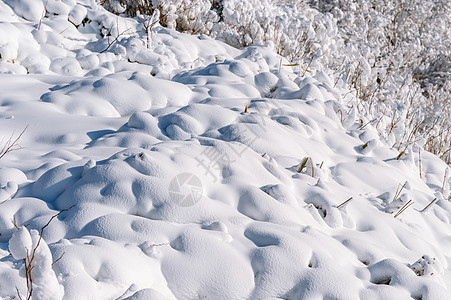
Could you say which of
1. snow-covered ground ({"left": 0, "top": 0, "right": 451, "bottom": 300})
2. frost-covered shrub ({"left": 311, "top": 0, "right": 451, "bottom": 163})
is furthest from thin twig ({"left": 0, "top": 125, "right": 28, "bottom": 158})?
frost-covered shrub ({"left": 311, "top": 0, "right": 451, "bottom": 163})

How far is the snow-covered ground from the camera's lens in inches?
68.5

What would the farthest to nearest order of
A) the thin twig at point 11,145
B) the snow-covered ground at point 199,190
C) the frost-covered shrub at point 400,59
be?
the frost-covered shrub at point 400,59, the thin twig at point 11,145, the snow-covered ground at point 199,190

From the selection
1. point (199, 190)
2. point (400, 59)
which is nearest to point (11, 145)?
Result: point (199, 190)

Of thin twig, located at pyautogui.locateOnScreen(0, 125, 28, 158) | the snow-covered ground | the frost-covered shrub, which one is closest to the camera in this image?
the snow-covered ground

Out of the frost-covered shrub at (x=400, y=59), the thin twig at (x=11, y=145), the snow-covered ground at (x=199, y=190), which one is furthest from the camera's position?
the frost-covered shrub at (x=400, y=59)

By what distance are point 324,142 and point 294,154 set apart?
1.73ft

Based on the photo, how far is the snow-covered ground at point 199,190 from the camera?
5.71 feet

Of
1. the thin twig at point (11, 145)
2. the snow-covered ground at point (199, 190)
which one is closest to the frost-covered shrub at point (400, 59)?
the snow-covered ground at point (199, 190)

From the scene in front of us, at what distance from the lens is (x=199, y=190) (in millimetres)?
2211

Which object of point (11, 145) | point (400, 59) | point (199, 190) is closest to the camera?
point (199, 190)

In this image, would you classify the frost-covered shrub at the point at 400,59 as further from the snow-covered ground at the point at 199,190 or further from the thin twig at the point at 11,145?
the thin twig at the point at 11,145

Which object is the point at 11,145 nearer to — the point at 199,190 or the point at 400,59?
the point at 199,190

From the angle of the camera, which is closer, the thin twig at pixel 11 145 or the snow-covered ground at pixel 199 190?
the snow-covered ground at pixel 199 190

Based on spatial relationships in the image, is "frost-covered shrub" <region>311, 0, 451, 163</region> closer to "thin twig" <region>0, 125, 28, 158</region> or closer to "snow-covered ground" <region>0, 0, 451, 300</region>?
"snow-covered ground" <region>0, 0, 451, 300</region>
